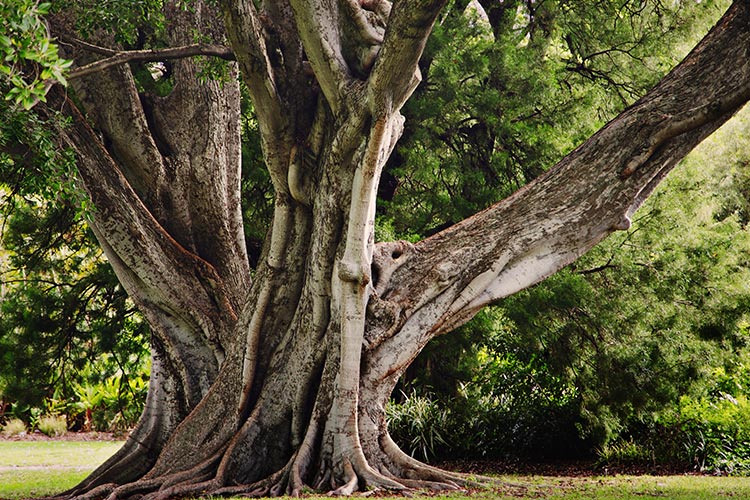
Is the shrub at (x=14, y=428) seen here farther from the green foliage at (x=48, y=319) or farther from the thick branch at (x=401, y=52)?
the thick branch at (x=401, y=52)

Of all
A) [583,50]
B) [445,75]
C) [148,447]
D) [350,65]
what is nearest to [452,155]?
[445,75]

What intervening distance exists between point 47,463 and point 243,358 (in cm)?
670

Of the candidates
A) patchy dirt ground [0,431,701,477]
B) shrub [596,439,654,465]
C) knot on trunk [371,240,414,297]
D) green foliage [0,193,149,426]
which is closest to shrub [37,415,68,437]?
green foliage [0,193,149,426]

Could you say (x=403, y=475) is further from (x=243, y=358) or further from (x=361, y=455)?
(x=243, y=358)

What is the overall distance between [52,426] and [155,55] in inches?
515

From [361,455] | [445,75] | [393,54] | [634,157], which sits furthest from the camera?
[445,75]

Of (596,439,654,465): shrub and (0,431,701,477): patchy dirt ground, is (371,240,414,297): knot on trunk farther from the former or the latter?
(596,439,654,465): shrub

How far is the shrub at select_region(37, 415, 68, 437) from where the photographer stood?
708 inches

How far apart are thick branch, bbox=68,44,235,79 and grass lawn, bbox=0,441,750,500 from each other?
4.63 meters

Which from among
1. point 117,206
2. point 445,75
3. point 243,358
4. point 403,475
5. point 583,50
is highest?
point 583,50

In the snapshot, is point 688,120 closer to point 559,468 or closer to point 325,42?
point 325,42

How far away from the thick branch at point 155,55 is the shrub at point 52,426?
12.7 m

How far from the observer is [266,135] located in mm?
7809

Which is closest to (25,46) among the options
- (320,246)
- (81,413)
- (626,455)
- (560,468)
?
(320,246)
